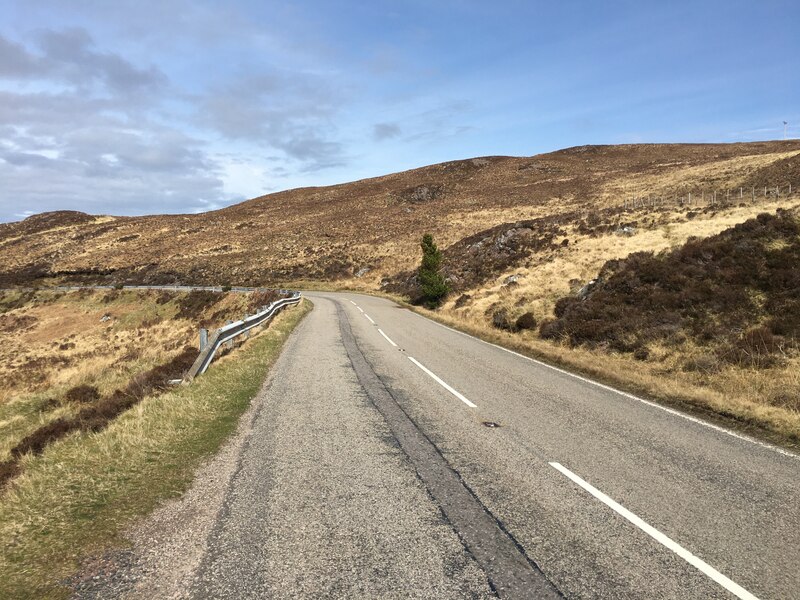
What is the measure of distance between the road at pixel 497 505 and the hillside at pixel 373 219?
25304 millimetres

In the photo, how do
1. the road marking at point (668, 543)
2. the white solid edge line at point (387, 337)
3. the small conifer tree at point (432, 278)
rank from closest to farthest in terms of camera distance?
the road marking at point (668, 543) < the white solid edge line at point (387, 337) < the small conifer tree at point (432, 278)

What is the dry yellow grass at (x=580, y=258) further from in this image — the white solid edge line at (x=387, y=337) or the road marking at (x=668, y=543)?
the road marking at (x=668, y=543)

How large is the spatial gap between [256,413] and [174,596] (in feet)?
14.3

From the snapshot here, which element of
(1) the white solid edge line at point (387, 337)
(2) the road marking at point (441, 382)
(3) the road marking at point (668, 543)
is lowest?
(3) the road marking at point (668, 543)

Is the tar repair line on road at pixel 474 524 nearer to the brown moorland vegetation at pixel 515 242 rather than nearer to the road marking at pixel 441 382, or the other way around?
the road marking at pixel 441 382

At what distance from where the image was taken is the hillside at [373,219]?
173 feet

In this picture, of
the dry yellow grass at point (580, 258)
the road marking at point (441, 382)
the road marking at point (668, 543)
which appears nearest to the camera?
the road marking at point (668, 543)

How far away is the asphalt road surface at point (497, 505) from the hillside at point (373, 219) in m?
25.2

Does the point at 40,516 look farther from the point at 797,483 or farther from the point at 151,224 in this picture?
the point at 151,224

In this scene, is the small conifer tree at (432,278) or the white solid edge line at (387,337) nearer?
the white solid edge line at (387,337)

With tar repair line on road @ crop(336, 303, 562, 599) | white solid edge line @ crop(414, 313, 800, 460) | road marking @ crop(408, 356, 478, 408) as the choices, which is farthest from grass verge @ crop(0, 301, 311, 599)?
white solid edge line @ crop(414, 313, 800, 460)

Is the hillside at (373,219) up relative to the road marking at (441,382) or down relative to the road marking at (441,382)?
up

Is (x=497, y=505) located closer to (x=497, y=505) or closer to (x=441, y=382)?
(x=497, y=505)

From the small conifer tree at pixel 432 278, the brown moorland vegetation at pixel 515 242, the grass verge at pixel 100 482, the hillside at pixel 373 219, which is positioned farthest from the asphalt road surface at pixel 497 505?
the hillside at pixel 373 219
